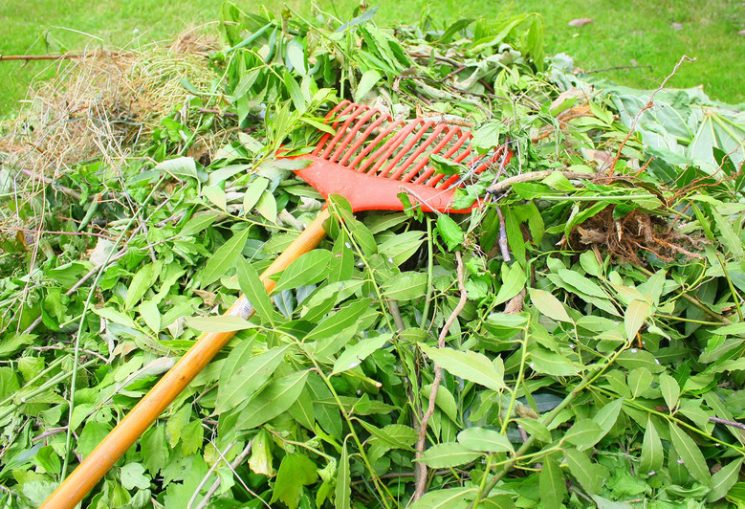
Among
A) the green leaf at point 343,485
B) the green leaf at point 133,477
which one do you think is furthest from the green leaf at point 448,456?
the green leaf at point 133,477

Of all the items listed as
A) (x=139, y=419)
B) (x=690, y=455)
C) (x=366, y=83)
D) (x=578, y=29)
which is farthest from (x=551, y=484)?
(x=578, y=29)

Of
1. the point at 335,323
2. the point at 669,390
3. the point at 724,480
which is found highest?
the point at 335,323

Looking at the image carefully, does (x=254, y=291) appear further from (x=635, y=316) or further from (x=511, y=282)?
(x=635, y=316)

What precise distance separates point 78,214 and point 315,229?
26.1 inches

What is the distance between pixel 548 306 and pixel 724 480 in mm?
351

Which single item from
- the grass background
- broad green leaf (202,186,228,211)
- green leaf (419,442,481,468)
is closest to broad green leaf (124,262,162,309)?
broad green leaf (202,186,228,211)

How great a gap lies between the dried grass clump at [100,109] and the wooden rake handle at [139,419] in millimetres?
656

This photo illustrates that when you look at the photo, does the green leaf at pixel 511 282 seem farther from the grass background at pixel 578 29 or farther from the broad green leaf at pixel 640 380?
the grass background at pixel 578 29

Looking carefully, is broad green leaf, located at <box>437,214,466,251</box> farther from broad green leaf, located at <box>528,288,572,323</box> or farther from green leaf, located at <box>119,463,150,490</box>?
green leaf, located at <box>119,463,150,490</box>

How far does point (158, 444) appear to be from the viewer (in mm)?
884

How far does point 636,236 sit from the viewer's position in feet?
3.30

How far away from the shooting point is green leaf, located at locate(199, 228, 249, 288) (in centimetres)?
96

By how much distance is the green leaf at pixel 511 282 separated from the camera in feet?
Result: 3.05

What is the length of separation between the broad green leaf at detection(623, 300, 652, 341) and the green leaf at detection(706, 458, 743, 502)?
0.79 feet
